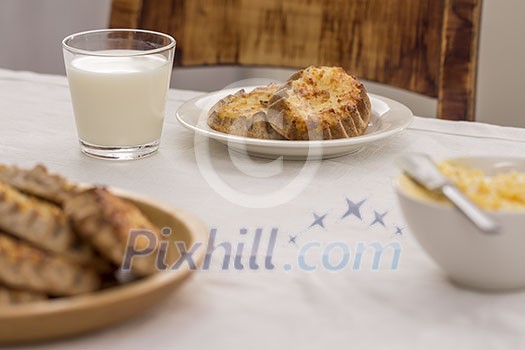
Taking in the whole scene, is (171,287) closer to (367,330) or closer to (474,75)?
(367,330)

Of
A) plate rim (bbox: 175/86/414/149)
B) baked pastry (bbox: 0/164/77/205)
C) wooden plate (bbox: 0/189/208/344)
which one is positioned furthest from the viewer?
plate rim (bbox: 175/86/414/149)

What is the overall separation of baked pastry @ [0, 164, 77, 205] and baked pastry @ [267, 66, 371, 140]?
400mm

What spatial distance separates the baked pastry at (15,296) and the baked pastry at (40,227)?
4 centimetres

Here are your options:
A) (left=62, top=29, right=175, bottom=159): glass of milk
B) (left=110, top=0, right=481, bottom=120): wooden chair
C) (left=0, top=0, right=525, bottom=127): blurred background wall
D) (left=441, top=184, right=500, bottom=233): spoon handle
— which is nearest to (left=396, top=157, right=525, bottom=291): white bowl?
(left=441, top=184, right=500, bottom=233): spoon handle

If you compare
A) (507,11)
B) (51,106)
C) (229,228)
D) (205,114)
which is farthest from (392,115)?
(507,11)

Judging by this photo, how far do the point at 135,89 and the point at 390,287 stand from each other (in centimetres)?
48

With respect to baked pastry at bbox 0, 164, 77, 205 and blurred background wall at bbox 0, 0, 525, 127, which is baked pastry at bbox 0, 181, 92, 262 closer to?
baked pastry at bbox 0, 164, 77, 205

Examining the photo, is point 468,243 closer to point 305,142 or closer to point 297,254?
point 297,254

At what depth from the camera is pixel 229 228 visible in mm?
865

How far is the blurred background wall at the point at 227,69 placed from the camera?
2268 mm

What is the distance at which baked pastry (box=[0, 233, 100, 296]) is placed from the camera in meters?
0.60

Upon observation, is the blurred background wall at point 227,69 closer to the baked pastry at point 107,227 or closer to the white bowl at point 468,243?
the white bowl at point 468,243

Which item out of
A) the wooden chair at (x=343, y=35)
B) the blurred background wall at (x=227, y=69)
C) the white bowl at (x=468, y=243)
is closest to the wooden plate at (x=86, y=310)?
the white bowl at (x=468, y=243)

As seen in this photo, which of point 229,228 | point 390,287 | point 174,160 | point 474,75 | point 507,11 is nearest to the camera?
point 390,287
